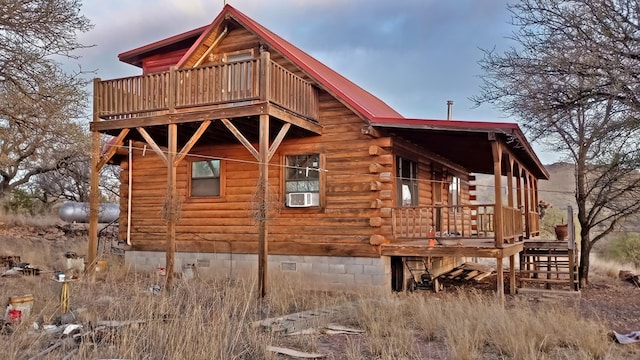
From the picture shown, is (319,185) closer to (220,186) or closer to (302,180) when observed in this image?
(302,180)

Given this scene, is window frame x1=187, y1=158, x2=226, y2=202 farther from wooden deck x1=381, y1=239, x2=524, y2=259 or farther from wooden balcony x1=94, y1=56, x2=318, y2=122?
wooden deck x1=381, y1=239, x2=524, y2=259

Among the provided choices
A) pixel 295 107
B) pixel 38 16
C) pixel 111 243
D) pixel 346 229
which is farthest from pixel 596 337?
pixel 111 243

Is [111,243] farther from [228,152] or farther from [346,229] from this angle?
[346,229]

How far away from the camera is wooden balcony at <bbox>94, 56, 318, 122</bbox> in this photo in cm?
1072

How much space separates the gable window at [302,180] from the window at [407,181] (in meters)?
2.19

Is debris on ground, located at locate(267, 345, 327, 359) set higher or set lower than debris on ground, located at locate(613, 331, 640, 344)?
higher

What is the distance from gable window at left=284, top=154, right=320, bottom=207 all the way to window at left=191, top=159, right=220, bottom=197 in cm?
209

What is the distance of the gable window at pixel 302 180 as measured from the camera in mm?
12438

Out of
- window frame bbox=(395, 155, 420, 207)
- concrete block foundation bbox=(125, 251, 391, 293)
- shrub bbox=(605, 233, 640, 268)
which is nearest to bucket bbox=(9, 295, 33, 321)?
concrete block foundation bbox=(125, 251, 391, 293)

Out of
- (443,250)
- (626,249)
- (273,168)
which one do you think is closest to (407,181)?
(443,250)

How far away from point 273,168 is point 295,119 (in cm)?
197

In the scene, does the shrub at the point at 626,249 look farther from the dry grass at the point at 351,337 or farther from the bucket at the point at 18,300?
the bucket at the point at 18,300

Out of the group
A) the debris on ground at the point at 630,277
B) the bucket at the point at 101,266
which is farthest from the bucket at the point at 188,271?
the debris on ground at the point at 630,277

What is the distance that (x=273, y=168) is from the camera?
42.8ft
